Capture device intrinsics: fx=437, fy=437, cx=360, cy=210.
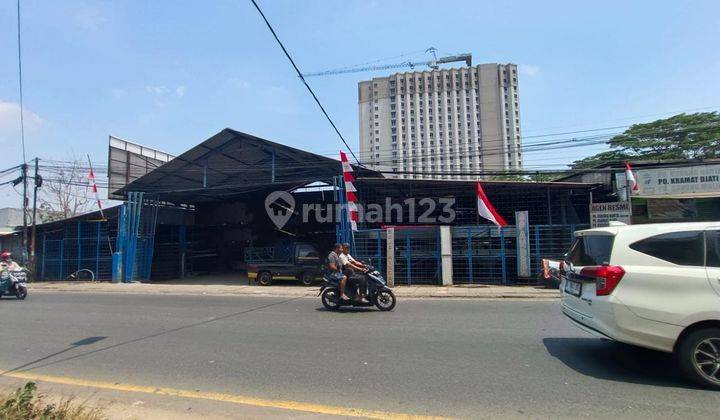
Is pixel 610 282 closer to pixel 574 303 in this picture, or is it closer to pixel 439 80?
pixel 574 303

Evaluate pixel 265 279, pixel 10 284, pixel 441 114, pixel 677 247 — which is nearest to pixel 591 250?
pixel 677 247

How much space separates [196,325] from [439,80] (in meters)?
27.7

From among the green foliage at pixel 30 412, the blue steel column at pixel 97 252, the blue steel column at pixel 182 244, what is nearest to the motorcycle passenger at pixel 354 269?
the green foliage at pixel 30 412

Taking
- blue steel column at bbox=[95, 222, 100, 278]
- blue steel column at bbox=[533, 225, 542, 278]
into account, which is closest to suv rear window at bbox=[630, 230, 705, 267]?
blue steel column at bbox=[533, 225, 542, 278]

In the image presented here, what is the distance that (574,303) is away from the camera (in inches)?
226

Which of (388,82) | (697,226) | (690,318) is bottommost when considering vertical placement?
(690,318)

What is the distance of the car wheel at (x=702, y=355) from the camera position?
463 cm

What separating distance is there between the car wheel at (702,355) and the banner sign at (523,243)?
11627 mm

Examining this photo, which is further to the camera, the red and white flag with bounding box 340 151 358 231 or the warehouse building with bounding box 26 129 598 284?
the warehouse building with bounding box 26 129 598 284

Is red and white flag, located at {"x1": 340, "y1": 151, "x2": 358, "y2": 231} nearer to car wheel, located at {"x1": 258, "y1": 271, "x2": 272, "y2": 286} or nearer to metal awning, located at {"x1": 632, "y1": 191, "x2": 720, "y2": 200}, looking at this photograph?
car wheel, located at {"x1": 258, "y1": 271, "x2": 272, "y2": 286}

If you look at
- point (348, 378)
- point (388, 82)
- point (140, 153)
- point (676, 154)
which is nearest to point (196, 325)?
point (348, 378)

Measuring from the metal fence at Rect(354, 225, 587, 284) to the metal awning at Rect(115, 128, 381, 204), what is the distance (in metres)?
3.31

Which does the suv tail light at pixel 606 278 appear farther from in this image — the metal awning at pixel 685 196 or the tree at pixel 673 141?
the tree at pixel 673 141

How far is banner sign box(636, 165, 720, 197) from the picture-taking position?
1636 cm
